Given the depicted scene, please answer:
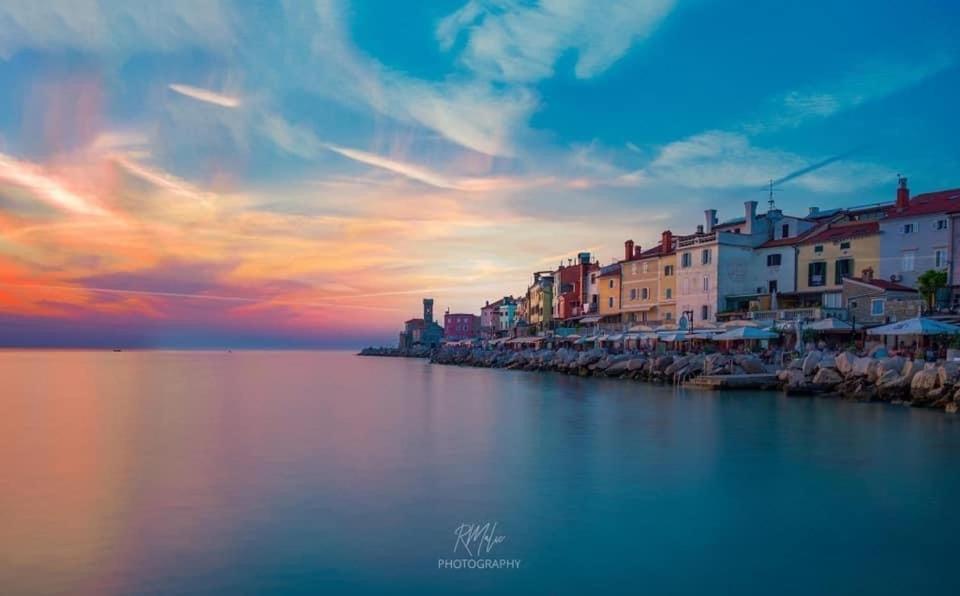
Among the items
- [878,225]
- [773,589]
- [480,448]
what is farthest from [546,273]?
[773,589]

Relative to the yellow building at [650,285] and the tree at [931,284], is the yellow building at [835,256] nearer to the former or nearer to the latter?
the tree at [931,284]

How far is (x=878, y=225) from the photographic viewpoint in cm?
3800

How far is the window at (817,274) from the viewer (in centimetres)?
4016

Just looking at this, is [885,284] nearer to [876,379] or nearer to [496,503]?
[876,379]

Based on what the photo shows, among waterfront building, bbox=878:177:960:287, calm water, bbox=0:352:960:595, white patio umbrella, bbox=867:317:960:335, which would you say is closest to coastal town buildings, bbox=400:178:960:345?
waterfront building, bbox=878:177:960:287

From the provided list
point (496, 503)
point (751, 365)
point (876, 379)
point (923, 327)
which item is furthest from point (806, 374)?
point (496, 503)

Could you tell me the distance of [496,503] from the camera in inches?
444

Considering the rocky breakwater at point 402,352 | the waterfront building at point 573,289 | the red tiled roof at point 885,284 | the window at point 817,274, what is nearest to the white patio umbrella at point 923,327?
the red tiled roof at point 885,284

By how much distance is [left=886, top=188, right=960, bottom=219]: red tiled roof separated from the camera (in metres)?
35.0

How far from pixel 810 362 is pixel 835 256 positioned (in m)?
12.8

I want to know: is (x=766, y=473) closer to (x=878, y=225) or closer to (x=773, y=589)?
(x=773, y=589)

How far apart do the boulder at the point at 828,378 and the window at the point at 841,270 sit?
41.7 feet

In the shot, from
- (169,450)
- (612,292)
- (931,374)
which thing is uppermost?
(612,292)

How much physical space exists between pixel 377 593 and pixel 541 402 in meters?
21.8
